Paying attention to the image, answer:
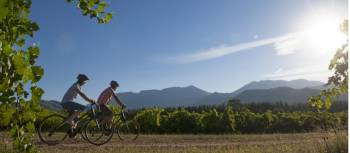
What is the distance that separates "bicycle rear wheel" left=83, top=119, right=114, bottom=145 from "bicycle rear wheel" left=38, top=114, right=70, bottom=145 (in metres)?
0.58

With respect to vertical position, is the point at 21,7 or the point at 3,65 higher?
the point at 21,7

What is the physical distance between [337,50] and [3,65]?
443 centimetres

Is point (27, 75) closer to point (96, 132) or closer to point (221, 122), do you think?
point (96, 132)

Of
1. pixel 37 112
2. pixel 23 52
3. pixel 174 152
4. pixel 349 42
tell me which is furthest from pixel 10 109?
pixel 174 152

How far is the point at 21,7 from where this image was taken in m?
3.16

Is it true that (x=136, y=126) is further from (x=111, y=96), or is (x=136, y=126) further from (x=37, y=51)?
(x=37, y=51)

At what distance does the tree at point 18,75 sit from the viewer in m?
2.67

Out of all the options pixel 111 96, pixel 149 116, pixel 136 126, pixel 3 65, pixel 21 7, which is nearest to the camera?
pixel 3 65

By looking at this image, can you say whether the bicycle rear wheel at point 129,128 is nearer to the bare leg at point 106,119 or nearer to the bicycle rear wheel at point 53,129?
the bare leg at point 106,119

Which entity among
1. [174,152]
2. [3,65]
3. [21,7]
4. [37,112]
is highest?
[21,7]

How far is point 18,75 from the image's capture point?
269 centimetres

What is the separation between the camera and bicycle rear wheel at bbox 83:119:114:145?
1257 cm

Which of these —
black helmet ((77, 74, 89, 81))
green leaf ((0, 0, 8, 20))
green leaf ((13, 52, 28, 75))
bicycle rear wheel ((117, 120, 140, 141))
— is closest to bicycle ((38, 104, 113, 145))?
black helmet ((77, 74, 89, 81))

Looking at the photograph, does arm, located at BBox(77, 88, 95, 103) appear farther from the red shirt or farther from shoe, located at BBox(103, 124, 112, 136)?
shoe, located at BBox(103, 124, 112, 136)
